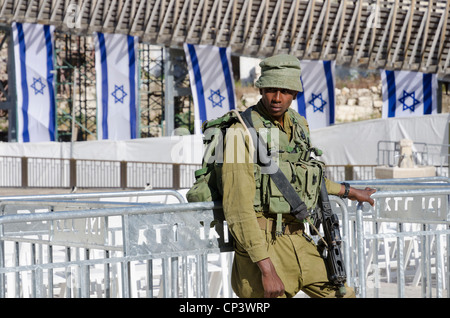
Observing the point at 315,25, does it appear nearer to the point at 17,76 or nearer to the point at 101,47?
the point at 101,47

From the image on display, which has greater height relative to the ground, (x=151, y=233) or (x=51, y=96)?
(x=51, y=96)

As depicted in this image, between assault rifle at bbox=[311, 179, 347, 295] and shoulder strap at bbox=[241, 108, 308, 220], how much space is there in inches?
7.7

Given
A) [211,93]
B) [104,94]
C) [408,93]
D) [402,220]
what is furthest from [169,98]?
[402,220]

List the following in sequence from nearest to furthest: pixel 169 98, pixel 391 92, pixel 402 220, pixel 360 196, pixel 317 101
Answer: pixel 360 196 → pixel 402 220 → pixel 317 101 → pixel 391 92 → pixel 169 98

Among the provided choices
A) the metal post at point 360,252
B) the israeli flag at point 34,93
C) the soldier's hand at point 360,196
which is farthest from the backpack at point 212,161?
the israeli flag at point 34,93

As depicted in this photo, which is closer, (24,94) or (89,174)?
(89,174)

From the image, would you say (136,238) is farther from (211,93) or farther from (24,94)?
(24,94)

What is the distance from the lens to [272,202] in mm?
4453

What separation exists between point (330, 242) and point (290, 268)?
283 millimetres

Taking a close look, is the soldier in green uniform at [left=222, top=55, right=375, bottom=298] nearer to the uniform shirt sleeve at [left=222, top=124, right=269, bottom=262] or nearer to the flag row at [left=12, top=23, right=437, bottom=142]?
the uniform shirt sleeve at [left=222, top=124, right=269, bottom=262]

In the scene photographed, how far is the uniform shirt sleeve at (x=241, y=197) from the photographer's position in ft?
14.1

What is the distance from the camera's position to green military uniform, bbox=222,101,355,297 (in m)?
4.30

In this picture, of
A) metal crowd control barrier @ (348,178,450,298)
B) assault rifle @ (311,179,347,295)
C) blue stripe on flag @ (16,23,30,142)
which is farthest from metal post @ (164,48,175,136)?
assault rifle @ (311,179,347,295)

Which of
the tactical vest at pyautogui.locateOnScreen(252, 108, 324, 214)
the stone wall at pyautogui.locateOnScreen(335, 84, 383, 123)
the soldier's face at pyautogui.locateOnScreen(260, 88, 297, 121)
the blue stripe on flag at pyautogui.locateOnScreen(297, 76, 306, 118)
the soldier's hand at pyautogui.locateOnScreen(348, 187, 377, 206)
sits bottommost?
the soldier's hand at pyautogui.locateOnScreen(348, 187, 377, 206)
